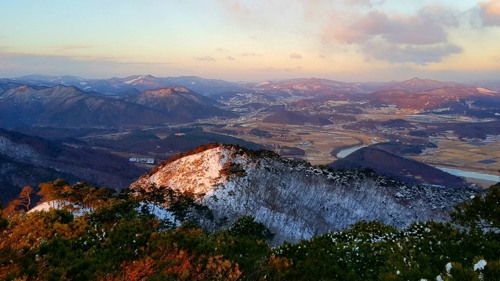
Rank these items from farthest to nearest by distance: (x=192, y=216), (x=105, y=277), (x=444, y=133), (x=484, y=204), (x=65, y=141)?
(x=444, y=133) → (x=65, y=141) → (x=192, y=216) → (x=484, y=204) → (x=105, y=277)

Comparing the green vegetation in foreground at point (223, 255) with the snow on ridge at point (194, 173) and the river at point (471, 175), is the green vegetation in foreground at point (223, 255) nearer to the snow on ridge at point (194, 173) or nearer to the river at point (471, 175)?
the snow on ridge at point (194, 173)

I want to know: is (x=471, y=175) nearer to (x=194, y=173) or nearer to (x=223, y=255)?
(x=194, y=173)

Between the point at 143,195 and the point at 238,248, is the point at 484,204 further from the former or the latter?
the point at 143,195

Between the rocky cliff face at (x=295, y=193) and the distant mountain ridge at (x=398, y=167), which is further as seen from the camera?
the distant mountain ridge at (x=398, y=167)

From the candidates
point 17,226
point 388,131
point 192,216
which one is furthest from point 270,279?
point 388,131

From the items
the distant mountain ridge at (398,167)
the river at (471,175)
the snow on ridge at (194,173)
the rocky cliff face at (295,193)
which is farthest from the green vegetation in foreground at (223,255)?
the river at (471,175)

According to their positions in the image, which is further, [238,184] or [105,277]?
[238,184]

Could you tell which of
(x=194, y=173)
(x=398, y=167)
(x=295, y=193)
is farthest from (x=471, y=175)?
(x=194, y=173)
